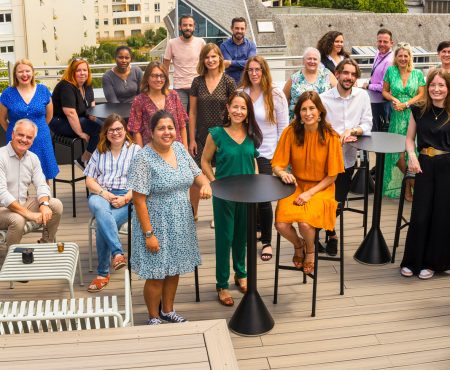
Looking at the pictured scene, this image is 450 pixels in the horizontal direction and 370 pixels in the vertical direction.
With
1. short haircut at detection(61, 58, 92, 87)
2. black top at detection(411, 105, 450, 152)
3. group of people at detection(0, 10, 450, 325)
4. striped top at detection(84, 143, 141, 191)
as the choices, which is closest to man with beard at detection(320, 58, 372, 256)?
group of people at detection(0, 10, 450, 325)

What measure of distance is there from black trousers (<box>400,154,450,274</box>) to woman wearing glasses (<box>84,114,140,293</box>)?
2.08 metres

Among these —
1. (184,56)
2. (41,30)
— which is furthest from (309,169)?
(41,30)

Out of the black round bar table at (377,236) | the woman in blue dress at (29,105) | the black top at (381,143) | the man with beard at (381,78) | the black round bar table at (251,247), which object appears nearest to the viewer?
the black round bar table at (251,247)

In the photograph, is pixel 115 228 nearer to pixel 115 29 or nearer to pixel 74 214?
pixel 74 214

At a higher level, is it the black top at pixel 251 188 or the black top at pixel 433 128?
the black top at pixel 433 128

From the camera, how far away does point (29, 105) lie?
5.71 metres

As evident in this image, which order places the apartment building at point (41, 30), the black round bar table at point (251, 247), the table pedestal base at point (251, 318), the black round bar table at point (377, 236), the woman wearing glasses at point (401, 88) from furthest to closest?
1. the apartment building at point (41, 30)
2. the woman wearing glasses at point (401, 88)
3. the black round bar table at point (377, 236)
4. the table pedestal base at point (251, 318)
5. the black round bar table at point (251, 247)

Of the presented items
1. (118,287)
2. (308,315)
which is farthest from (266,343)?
(118,287)

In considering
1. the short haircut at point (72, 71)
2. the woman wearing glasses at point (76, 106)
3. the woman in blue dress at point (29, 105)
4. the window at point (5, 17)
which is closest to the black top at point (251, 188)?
the woman in blue dress at point (29, 105)

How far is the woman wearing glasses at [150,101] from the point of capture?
5168 millimetres

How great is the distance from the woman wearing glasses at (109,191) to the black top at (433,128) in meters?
2.08

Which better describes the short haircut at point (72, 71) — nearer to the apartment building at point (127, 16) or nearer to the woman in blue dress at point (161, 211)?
the woman in blue dress at point (161, 211)

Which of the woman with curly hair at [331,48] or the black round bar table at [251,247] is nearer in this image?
the black round bar table at [251,247]

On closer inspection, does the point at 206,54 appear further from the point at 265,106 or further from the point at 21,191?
the point at 21,191
